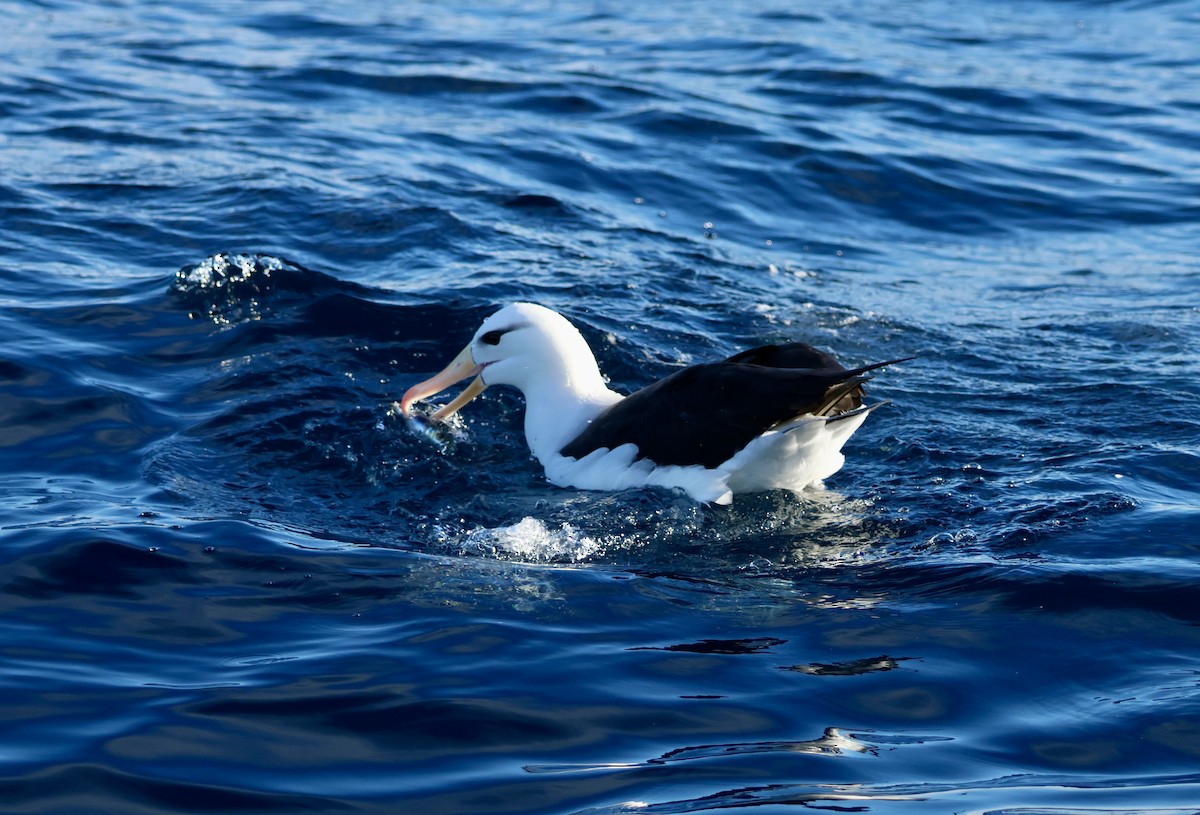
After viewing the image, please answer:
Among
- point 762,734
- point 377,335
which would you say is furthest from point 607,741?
point 377,335

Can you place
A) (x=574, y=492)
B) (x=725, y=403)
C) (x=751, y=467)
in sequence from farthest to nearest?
(x=574, y=492) < (x=751, y=467) < (x=725, y=403)

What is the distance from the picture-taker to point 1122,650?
18.2ft

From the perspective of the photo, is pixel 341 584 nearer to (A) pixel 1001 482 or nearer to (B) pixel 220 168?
(A) pixel 1001 482

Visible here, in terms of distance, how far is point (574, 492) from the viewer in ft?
24.5

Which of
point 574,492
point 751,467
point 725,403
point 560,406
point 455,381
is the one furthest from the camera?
point 455,381

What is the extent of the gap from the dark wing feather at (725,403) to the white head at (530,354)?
0.79m

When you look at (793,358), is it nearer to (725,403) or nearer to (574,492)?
(725,403)

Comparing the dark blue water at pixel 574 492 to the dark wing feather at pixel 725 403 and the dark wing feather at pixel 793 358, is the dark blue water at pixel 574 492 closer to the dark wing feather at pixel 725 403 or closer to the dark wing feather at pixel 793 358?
the dark wing feather at pixel 725 403

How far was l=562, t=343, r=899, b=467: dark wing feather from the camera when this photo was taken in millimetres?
6727

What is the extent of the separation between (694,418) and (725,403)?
0.57ft

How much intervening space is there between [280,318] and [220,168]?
12.2 feet

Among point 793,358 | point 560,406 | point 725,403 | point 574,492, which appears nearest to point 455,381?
point 560,406

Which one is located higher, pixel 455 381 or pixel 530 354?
pixel 530 354

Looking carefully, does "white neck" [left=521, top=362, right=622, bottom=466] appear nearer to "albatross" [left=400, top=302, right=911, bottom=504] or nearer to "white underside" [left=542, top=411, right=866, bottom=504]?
"albatross" [left=400, top=302, right=911, bottom=504]
